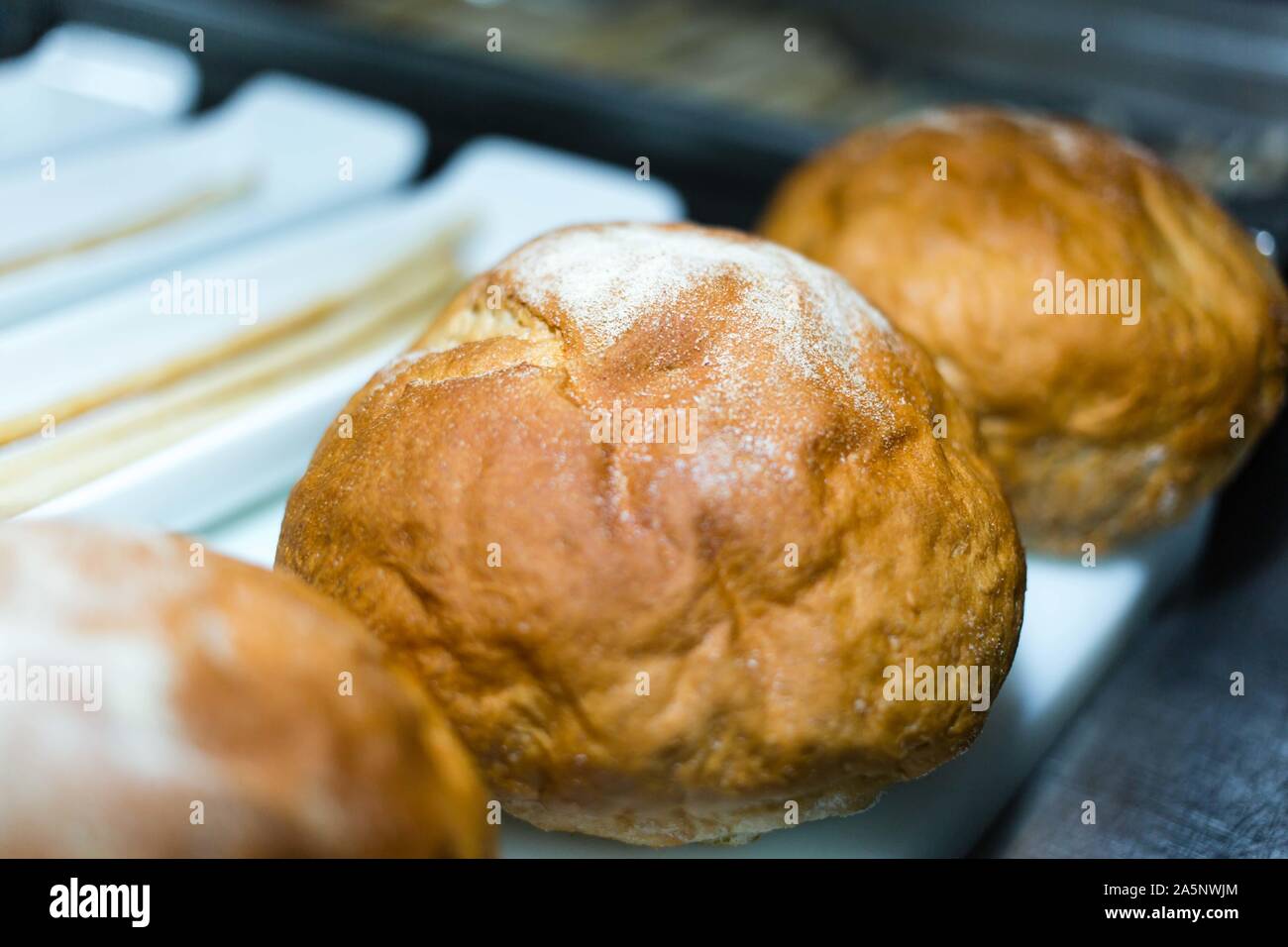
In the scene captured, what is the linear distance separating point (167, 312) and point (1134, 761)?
157 centimetres

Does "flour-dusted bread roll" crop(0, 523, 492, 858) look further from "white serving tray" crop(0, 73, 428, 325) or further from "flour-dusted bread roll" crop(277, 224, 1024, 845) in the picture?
"white serving tray" crop(0, 73, 428, 325)

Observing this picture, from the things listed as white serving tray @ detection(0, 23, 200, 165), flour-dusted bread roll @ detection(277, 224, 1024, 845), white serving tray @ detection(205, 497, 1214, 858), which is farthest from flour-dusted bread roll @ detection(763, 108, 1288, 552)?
white serving tray @ detection(0, 23, 200, 165)

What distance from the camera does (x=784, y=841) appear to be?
139 cm

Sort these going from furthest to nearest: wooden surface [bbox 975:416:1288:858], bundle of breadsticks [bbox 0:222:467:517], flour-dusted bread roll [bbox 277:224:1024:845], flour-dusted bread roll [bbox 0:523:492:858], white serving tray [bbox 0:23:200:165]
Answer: white serving tray [bbox 0:23:200:165] < bundle of breadsticks [bbox 0:222:467:517] < wooden surface [bbox 975:416:1288:858] < flour-dusted bread roll [bbox 277:224:1024:845] < flour-dusted bread roll [bbox 0:523:492:858]

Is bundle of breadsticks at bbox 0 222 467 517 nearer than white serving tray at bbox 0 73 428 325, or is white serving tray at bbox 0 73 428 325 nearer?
bundle of breadsticks at bbox 0 222 467 517

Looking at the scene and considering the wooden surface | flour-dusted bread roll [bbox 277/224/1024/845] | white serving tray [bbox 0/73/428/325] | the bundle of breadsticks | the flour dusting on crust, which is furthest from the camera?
white serving tray [bbox 0/73/428/325]

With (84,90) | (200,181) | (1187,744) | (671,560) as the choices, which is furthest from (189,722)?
(84,90)

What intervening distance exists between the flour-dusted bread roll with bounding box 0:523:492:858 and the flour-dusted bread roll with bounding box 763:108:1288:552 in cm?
105

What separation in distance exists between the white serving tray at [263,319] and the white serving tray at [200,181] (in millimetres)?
85

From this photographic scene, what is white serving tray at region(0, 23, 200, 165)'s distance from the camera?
2.48 m

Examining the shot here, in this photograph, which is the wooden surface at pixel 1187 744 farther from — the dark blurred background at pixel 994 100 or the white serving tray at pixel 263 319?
the white serving tray at pixel 263 319

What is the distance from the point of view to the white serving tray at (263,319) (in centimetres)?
167

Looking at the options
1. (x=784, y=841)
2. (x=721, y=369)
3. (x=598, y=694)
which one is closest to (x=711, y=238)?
(x=721, y=369)
